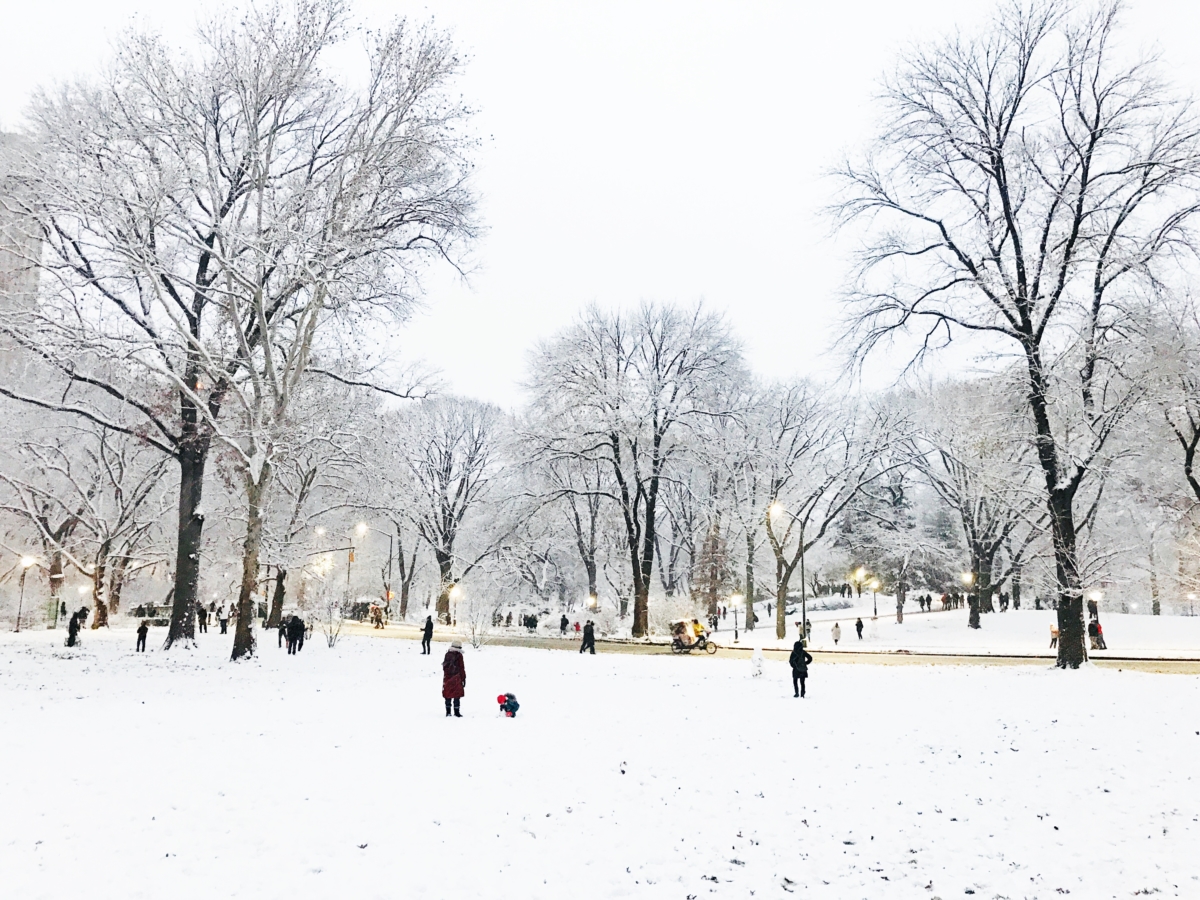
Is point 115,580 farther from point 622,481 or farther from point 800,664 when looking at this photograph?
point 800,664

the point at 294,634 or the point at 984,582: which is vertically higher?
the point at 984,582

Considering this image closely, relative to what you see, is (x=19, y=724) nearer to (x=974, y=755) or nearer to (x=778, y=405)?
(x=974, y=755)

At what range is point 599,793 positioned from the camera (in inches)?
370

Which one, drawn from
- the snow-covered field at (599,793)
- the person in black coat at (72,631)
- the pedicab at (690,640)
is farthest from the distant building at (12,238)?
the pedicab at (690,640)

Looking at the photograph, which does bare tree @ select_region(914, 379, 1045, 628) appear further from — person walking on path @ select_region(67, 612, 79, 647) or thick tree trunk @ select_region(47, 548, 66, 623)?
thick tree trunk @ select_region(47, 548, 66, 623)

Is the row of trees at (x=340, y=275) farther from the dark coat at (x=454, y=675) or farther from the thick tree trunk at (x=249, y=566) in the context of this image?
the dark coat at (x=454, y=675)

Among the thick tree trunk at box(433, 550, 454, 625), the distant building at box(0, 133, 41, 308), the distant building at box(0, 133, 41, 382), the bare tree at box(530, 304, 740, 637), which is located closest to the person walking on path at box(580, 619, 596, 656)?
the bare tree at box(530, 304, 740, 637)

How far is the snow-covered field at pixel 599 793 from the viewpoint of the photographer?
22.6 feet

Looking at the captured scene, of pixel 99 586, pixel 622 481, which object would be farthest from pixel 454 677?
pixel 99 586

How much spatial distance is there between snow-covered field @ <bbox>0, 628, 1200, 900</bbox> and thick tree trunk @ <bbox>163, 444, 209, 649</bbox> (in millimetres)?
7116

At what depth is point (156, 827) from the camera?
24.5 feet

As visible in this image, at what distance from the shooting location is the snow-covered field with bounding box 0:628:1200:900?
690 cm

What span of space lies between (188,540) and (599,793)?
18860 mm

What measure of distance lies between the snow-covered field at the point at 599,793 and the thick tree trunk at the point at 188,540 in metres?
7.12
